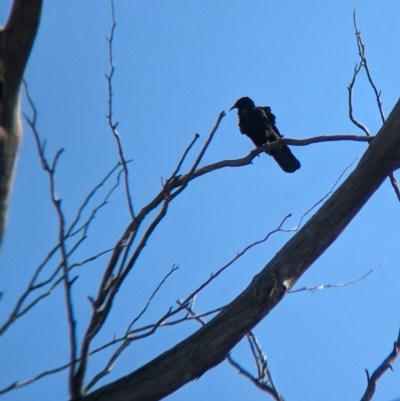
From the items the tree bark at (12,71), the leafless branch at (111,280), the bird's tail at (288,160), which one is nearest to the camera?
the tree bark at (12,71)

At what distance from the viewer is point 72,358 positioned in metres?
2.15

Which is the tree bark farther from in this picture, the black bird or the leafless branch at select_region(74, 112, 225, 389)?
the black bird

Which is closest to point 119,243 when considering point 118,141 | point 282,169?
point 118,141

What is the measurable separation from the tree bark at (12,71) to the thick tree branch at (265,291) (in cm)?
74

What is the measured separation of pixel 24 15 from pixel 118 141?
0.87 metres

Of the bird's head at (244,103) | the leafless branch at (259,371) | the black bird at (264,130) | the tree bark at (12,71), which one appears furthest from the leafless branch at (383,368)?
the bird's head at (244,103)

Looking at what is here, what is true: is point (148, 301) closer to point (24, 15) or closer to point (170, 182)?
point (170, 182)

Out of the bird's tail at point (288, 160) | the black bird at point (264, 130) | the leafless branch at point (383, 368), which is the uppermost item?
the black bird at point (264, 130)

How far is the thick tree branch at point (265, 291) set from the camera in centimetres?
220

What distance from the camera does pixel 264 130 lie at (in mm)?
6977

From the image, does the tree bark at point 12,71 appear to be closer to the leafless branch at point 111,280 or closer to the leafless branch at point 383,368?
the leafless branch at point 111,280

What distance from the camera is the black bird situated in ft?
22.2

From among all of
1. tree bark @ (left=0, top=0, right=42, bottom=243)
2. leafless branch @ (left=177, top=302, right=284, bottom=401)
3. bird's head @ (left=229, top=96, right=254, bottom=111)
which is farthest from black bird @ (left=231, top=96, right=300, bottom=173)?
tree bark @ (left=0, top=0, right=42, bottom=243)

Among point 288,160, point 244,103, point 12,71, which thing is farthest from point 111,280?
point 244,103
